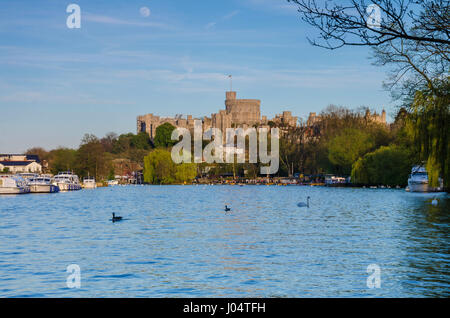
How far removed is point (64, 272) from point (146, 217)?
2568 centimetres

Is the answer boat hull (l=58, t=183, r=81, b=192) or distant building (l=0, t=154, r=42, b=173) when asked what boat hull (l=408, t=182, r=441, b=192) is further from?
distant building (l=0, t=154, r=42, b=173)

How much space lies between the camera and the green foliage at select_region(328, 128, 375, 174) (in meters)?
104

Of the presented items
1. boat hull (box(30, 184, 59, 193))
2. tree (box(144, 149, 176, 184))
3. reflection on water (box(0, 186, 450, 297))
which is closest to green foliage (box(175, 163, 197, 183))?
tree (box(144, 149, 176, 184))

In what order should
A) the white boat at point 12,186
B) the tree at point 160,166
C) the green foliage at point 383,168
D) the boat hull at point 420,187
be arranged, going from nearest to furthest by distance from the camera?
the boat hull at point 420,187
the green foliage at point 383,168
the white boat at point 12,186
the tree at point 160,166

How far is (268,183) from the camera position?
484 ft

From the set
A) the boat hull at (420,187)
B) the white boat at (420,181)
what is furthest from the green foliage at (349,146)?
the white boat at (420,181)

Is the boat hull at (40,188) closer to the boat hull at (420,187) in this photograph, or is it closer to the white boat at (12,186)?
the white boat at (12,186)

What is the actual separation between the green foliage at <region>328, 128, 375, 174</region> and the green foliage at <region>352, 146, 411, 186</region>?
463 centimetres

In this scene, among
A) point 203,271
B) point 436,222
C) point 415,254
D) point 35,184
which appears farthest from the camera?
point 35,184

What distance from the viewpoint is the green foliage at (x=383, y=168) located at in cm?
8800

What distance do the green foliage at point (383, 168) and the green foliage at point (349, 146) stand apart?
4.63 meters

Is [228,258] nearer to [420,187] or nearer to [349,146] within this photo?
[420,187]

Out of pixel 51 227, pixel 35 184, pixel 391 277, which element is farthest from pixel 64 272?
pixel 35 184
